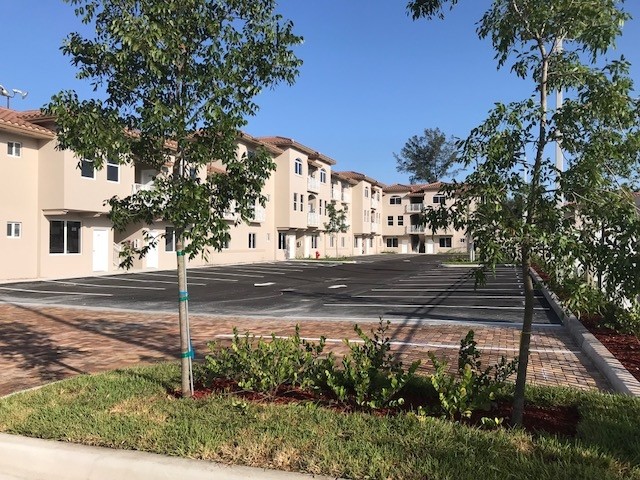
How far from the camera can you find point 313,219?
4656 centimetres

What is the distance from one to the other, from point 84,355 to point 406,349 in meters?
4.76

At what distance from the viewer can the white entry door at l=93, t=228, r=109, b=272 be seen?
82.9 ft

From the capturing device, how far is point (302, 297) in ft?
52.3

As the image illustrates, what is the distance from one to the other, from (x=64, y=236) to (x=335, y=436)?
22.6 m

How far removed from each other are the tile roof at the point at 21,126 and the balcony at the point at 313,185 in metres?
26.1

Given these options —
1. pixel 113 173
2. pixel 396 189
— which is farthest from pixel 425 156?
pixel 113 173

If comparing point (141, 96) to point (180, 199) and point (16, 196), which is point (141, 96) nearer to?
point (180, 199)

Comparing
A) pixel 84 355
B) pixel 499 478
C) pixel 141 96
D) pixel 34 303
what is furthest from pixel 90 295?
pixel 499 478

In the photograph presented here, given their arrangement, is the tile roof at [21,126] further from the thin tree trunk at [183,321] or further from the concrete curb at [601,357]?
the concrete curb at [601,357]

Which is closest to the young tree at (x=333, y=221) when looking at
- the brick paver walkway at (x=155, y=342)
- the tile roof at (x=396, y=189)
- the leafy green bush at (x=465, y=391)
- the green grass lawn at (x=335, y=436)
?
the tile roof at (x=396, y=189)

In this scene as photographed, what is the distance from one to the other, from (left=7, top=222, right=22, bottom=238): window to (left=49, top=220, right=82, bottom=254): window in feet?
4.68

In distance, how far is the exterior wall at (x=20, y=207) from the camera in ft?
68.0

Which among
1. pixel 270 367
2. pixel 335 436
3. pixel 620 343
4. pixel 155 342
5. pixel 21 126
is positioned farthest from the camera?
pixel 21 126

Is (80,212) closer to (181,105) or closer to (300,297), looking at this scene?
(300,297)
